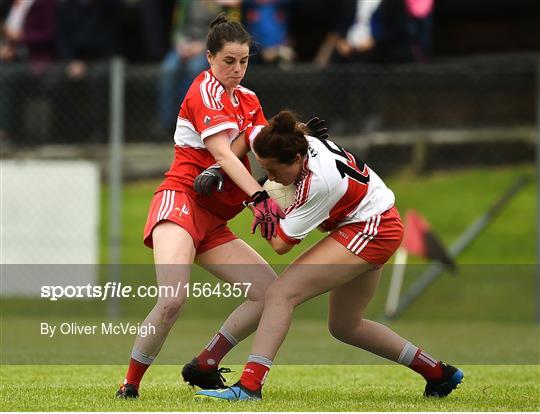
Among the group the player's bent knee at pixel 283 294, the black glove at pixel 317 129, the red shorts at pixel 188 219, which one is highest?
the black glove at pixel 317 129

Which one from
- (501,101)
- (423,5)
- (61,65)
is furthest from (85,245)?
(501,101)

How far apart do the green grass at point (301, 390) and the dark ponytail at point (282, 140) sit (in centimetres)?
Answer: 129

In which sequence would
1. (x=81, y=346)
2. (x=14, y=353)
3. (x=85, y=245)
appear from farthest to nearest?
(x=85, y=245) → (x=81, y=346) → (x=14, y=353)

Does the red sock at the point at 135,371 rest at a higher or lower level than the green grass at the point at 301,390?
higher

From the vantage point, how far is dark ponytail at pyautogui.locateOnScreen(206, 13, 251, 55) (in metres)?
7.55

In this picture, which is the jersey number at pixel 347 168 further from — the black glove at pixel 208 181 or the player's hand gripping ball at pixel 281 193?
the black glove at pixel 208 181

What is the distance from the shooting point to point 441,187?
55.2 ft

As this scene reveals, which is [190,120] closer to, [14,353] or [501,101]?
[14,353]

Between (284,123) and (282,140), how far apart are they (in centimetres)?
10

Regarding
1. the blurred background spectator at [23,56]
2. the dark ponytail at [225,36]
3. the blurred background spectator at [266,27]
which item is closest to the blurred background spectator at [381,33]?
the blurred background spectator at [266,27]

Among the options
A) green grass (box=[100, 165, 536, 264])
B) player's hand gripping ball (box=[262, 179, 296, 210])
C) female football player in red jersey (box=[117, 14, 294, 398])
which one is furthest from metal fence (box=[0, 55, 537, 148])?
player's hand gripping ball (box=[262, 179, 296, 210])

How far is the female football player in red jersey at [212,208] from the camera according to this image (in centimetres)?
737

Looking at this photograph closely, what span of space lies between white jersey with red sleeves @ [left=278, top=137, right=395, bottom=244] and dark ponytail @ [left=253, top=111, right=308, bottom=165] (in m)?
0.12

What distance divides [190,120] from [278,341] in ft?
4.44
